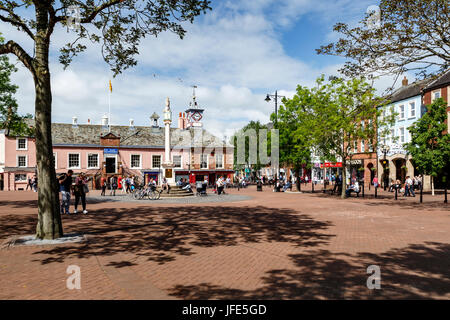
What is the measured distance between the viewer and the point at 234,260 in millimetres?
6855

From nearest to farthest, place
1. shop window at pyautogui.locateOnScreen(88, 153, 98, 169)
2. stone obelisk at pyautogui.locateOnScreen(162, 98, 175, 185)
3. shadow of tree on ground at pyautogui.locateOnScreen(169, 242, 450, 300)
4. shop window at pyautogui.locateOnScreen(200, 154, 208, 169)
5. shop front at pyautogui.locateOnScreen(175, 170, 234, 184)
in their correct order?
shadow of tree on ground at pyautogui.locateOnScreen(169, 242, 450, 300), stone obelisk at pyautogui.locateOnScreen(162, 98, 175, 185), shop window at pyautogui.locateOnScreen(88, 153, 98, 169), shop front at pyautogui.locateOnScreen(175, 170, 234, 184), shop window at pyautogui.locateOnScreen(200, 154, 208, 169)

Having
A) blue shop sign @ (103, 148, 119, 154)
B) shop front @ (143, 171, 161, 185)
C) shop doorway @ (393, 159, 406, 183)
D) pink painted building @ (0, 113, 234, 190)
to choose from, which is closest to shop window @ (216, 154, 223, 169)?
pink painted building @ (0, 113, 234, 190)

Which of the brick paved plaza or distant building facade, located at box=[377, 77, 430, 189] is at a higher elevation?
distant building facade, located at box=[377, 77, 430, 189]

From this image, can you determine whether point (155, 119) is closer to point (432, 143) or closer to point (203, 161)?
point (203, 161)

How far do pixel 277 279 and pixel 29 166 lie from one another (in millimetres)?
44062

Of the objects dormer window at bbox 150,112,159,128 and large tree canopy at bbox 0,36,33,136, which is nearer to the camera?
large tree canopy at bbox 0,36,33,136

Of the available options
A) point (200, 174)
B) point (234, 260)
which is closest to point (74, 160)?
point (200, 174)

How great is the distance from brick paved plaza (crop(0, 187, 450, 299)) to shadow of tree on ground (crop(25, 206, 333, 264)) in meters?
0.03

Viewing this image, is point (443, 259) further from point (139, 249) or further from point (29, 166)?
point (29, 166)

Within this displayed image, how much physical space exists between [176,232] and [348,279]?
18.7 ft

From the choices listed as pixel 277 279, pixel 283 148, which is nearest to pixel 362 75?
pixel 277 279

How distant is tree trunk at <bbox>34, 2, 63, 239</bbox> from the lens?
27.5ft

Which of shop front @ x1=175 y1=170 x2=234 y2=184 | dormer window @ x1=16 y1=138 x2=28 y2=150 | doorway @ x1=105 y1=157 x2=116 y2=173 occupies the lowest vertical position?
shop front @ x1=175 y1=170 x2=234 y2=184

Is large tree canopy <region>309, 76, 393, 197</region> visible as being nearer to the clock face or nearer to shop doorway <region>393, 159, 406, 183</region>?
shop doorway <region>393, 159, 406, 183</region>
